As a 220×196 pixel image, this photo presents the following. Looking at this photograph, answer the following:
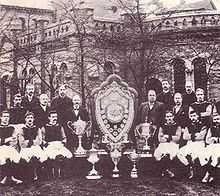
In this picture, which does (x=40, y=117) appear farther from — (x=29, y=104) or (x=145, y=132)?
(x=145, y=132)

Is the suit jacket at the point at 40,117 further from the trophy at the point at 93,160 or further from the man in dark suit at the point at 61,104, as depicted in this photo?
the trophy at the point at 93,160

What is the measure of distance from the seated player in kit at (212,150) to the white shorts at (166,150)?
0.40 m

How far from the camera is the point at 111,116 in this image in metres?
6.14

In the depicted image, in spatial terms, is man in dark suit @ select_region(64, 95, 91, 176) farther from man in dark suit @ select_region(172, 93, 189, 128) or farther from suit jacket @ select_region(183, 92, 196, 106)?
suit jacket @ select_region(183, 92, 196, 106)

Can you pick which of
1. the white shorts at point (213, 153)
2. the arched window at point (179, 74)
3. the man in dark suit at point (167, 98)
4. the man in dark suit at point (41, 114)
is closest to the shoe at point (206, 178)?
the white shorts at point (213, 153)

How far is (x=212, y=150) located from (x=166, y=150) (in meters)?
0.59

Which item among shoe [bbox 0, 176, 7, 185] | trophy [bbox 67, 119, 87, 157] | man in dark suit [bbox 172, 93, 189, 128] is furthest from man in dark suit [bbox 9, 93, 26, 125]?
man in dark suit [bbox 172, 93, 189, 128]

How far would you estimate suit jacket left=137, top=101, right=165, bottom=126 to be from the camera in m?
6.18

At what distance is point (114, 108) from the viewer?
6.17m

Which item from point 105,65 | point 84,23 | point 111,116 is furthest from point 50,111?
point 84,23

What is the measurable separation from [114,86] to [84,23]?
1517mm

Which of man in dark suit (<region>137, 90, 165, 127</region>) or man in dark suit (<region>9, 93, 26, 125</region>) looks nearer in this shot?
man in dark suit (<region>9, 93, 26, 125</region>)

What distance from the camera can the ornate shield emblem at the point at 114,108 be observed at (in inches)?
241

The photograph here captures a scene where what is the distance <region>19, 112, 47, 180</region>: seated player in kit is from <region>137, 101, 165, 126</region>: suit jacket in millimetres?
1340
